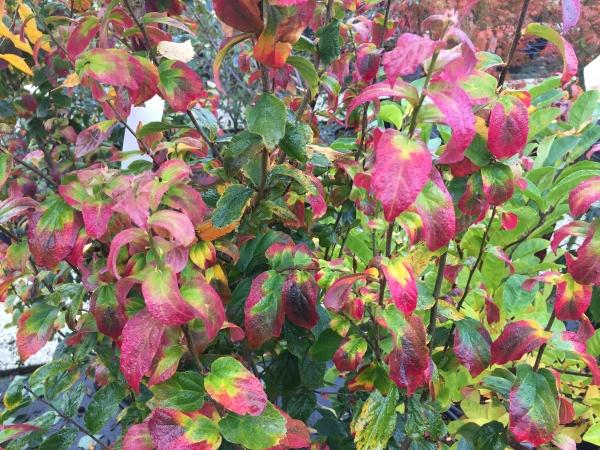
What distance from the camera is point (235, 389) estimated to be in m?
0.58

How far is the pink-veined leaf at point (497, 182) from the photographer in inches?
24.0

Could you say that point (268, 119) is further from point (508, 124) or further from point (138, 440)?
point (138, 440)

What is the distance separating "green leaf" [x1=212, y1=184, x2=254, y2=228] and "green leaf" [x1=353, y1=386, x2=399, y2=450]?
318mm

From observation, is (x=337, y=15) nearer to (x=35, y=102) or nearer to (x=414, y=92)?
(x=414, y=92)

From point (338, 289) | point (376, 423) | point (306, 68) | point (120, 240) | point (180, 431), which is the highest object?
point (306, 68)

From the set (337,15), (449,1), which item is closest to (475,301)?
(337,15)

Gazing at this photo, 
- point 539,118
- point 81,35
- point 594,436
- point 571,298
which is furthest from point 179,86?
point 539,118

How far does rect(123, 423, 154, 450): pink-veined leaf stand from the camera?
0.64m

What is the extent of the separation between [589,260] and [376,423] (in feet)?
1.12

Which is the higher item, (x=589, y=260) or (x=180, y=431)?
(x=589, y=260)

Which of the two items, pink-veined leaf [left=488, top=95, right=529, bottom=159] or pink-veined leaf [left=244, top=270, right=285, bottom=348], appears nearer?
pink-veined leaf [left=488, top=95, right=529, bottom=159]

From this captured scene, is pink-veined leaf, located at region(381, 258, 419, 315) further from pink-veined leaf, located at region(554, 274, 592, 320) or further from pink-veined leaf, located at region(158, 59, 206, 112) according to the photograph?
pink-veined leaf, located at region(158, 59, 206, 112)

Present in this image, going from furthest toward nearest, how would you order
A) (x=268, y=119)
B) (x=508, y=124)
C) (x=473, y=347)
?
(x=473, y=347), (x=268, y=119), (x=508, y=124)

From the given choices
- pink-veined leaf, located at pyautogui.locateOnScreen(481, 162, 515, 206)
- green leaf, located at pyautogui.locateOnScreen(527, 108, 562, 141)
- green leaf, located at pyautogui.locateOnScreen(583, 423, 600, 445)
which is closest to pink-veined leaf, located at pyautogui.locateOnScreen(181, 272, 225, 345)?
pink-veined leaf, located at pyautogui.locateOnScreen(481, 162, 515, 206)
